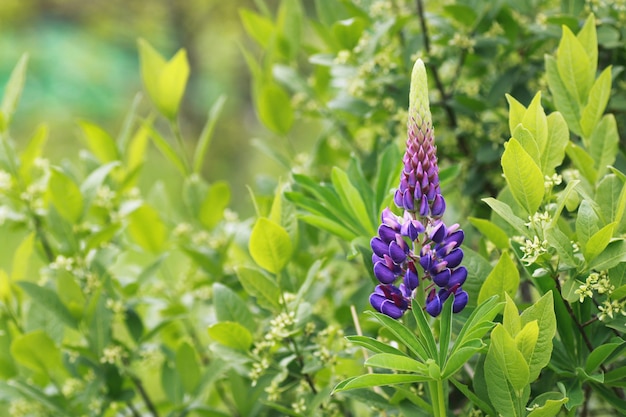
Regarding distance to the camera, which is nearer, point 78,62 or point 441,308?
point 441,308

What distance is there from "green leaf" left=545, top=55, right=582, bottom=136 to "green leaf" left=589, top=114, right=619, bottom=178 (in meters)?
0.03

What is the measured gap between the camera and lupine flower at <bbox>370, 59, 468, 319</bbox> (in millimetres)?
866

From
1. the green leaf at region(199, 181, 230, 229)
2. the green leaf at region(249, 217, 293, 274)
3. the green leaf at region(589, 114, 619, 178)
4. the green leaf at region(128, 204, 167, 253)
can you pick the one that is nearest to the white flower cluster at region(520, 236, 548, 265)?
the green leaf at region(589, 114, 619, 178)

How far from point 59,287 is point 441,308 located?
705mm

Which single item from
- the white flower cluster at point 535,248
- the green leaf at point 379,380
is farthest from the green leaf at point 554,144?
the green leaf at point 379,380

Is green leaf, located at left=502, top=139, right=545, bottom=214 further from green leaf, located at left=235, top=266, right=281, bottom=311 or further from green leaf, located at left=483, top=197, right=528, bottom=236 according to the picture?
green leaf, located at left=235, top=266, right=281, bottom=311

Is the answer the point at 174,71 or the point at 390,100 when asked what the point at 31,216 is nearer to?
the point at 174,71

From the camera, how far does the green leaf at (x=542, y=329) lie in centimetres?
88

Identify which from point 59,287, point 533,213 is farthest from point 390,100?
point 59,287

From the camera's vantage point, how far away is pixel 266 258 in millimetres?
1122

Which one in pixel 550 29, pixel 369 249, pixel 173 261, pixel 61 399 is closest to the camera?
pixel 369 249

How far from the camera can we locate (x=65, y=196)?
135 centimetres

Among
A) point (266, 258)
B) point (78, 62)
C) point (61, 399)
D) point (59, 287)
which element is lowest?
point (78, 62)

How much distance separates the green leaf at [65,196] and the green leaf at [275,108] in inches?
16.4
